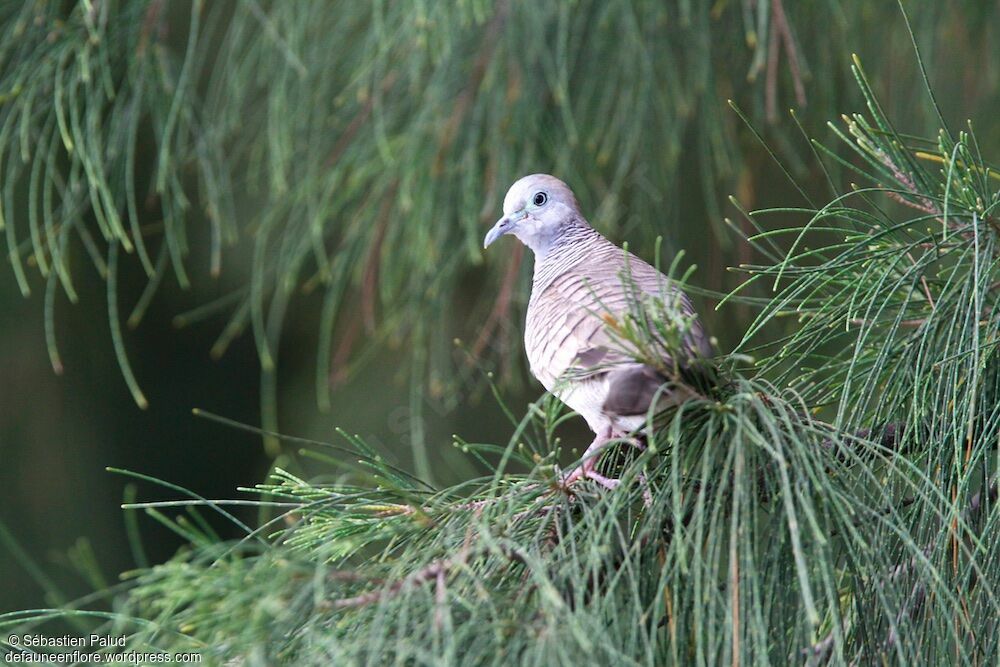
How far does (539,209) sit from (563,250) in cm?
10

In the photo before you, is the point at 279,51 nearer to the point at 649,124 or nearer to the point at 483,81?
the point at 483,81

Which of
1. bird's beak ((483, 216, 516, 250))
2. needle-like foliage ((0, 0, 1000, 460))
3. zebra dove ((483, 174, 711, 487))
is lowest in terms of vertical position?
zebra dove ((483, 174, 711, 487))

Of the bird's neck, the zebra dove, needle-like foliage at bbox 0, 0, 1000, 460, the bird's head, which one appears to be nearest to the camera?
the zebra dove

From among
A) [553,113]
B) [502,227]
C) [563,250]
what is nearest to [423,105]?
[553,113]

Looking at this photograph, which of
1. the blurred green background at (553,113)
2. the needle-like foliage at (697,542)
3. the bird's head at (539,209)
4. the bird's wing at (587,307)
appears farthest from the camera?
the blurred green background at (553,113)

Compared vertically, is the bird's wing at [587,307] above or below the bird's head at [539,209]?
below

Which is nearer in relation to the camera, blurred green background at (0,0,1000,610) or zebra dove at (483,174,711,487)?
zebra dove at (483,174,711,487)

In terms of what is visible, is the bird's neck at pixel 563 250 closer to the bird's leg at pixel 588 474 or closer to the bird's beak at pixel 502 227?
the bird's beak at pixel 502 227

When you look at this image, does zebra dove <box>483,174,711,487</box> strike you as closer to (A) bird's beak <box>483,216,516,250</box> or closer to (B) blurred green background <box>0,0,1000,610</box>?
(A) bird's beak <box>483,216,516,250</box>

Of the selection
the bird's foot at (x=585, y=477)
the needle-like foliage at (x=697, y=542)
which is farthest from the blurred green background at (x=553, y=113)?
the bird's foot at (x=585, y=477)

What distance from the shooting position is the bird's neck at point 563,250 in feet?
5.48

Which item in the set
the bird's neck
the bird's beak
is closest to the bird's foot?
the bird's neck

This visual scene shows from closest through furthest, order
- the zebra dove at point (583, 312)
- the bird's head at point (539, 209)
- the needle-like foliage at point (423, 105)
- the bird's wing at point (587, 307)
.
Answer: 1. the zebra dove at point (583, 312)
2. the bird's wing at point (587, 307)
3. the bird's head at point (539, 209)
4. the needle-like foliage at point (423, 105)

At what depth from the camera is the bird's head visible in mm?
1802
